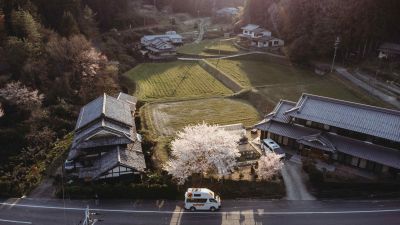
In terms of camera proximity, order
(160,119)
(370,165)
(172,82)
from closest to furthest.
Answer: (370,165) → (160,119) → (172,82)

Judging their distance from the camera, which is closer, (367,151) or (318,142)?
(367,151)

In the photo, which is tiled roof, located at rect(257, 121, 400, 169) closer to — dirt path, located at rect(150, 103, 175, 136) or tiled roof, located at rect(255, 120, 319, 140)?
tiled roof, located at rect(255, 120, 319, 140)

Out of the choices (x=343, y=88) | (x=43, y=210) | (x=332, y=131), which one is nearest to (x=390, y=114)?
(x=332, y=131)

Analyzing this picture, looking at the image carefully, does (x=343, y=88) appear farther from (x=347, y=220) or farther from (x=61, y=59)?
(x=61, y=59)

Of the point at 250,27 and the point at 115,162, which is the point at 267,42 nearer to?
the point at 250,27

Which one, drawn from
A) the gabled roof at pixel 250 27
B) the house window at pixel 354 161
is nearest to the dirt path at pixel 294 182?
the house window at pixel 354 161

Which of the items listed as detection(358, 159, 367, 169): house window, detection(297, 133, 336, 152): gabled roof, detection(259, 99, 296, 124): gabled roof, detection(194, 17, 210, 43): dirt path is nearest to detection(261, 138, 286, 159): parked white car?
detection(297, 133, 336, 152): gabled roof

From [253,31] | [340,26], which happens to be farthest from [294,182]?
[253,31]
